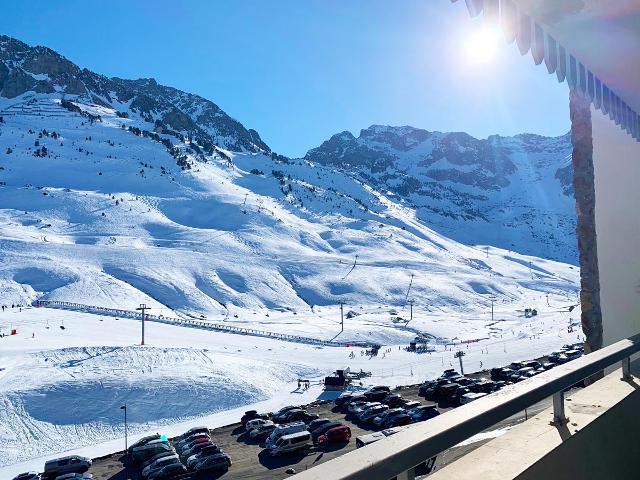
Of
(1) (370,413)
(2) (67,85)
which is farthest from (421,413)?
(2) (67,85)

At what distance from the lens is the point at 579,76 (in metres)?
4.64

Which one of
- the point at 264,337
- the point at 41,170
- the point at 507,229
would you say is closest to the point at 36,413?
the point at 264,337

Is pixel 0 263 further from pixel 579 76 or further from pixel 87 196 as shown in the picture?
pixel 579 76

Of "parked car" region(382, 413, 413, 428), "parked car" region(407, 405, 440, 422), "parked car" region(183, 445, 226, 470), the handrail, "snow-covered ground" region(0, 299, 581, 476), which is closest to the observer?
the handrail

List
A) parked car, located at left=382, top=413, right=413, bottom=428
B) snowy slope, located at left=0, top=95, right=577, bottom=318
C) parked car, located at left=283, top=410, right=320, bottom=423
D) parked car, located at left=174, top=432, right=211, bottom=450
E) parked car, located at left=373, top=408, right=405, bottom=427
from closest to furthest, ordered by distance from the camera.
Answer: parked car, located at left=174, top=432, right=211, bottom=450, parked car, located at left=382, top=413, right=413, bottom=428, parked car, located at left=373, top=408, right=405, bottom=427, parked car, located at left=283, top=410, right=320, bottom=423, snowy slope, located at left=0, top=95, right=577, bottom=318

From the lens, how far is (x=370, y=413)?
16.9m

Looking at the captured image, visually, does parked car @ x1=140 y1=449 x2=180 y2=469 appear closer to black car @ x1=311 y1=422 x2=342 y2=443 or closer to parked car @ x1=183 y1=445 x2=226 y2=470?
parked car @ x1=183 y1=445 x2=226 y2=470

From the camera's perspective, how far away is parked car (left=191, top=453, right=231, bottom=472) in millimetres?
12496

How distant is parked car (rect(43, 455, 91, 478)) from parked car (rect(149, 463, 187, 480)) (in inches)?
112

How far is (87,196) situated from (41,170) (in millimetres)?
16434

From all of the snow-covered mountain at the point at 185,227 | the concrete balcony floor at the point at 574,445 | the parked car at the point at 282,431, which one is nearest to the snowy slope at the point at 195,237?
the snow-covered mountain at the point at 185,227

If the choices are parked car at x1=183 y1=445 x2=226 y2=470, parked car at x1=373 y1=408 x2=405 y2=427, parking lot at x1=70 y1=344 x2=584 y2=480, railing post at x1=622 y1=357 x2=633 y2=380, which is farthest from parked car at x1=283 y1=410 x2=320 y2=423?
railing post at x1=622 y1=357 x2=633 y2=380

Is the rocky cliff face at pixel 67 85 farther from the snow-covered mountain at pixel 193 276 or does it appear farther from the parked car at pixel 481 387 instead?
the parked car at pixel 481 387

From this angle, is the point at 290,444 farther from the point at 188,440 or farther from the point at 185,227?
the point at 185,227
